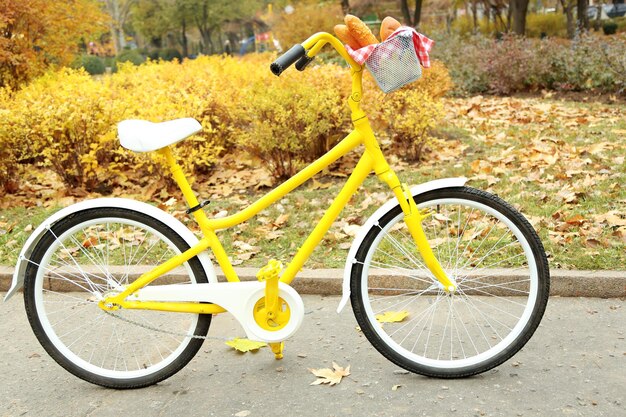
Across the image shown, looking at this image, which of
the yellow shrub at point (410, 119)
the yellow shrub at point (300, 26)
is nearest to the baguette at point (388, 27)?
the yellow shrub at point (410, 119)

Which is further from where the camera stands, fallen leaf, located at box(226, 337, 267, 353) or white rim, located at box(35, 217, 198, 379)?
fallen leaf, located at box(226, 337, 267, 353)

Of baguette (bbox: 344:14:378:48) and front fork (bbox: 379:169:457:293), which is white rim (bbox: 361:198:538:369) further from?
baguette (bbox: 344:14:378:48)

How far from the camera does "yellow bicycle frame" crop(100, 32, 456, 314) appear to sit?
306 centimetres

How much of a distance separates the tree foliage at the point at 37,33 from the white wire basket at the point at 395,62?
7044 millimetres

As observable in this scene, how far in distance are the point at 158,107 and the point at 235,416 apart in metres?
4.13

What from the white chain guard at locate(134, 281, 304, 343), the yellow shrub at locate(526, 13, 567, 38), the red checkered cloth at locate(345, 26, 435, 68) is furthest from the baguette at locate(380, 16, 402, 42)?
the yellow shrub at locate(526, 13, 567, 38)

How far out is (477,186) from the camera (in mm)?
5941

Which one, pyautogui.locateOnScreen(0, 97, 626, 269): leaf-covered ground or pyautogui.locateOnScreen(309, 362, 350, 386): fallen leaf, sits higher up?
pyautogui.locateOnScreen(0, 97, 626, 269): leaf-covered ground

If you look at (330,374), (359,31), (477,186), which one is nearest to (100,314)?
(330,374)

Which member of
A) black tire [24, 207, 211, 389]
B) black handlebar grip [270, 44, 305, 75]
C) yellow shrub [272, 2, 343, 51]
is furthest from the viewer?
yellow shrub [272, 2, 343, 51]

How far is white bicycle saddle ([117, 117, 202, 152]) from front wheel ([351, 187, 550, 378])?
0.91m

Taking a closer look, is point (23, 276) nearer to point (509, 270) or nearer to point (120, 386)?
point (120, 386)

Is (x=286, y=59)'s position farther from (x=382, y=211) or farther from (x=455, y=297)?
(x=455, y=297)

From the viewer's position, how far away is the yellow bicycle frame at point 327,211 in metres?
3.06
